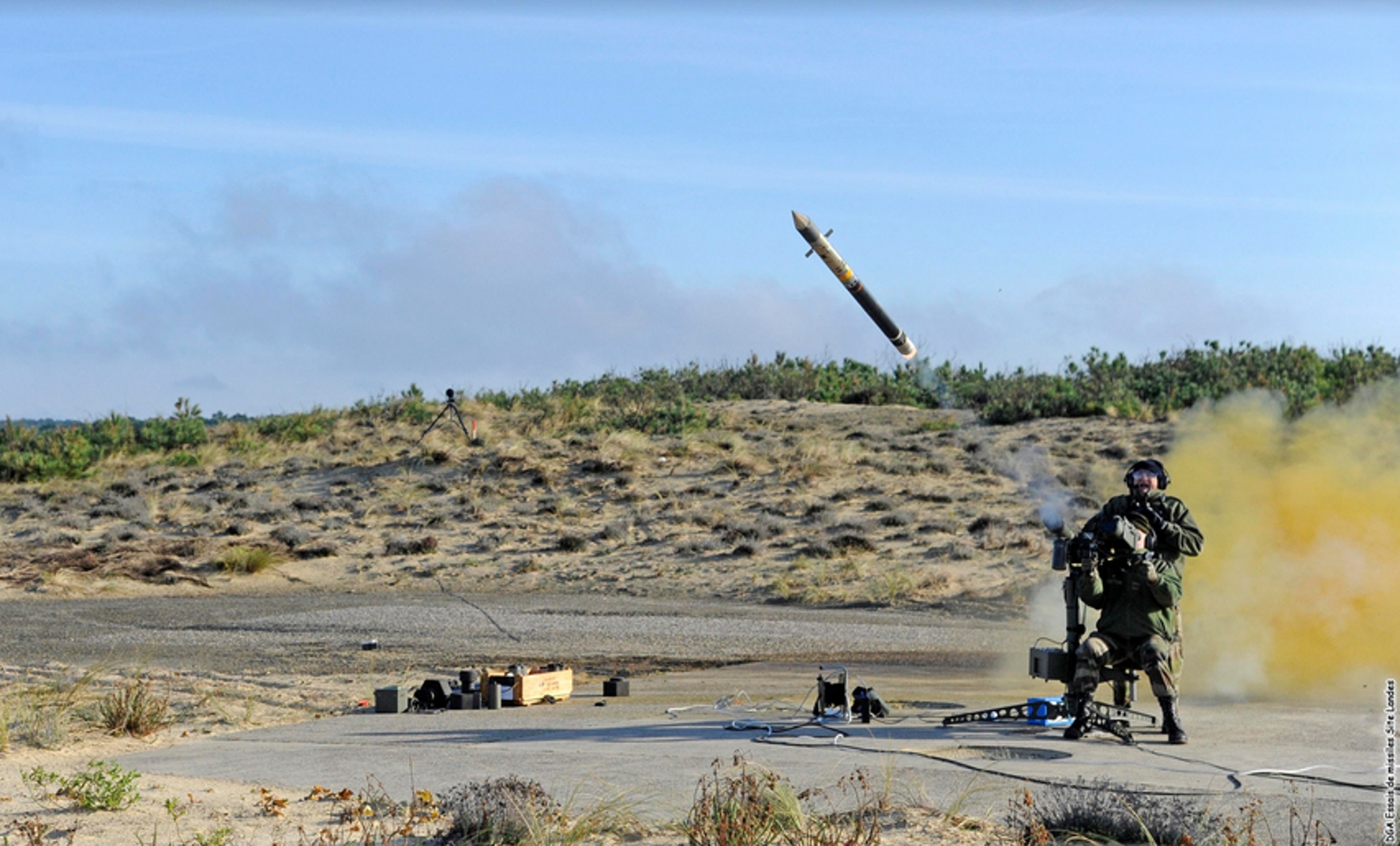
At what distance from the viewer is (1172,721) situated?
10711 millimetres

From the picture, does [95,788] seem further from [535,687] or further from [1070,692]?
[1070,692]

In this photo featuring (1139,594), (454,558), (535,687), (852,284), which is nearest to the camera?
(1139,594)

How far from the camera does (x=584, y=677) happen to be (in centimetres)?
1617

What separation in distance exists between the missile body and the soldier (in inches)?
307

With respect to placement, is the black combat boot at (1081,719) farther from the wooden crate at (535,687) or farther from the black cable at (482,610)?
the black cable at (482,610)

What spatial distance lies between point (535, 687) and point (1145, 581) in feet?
19.1

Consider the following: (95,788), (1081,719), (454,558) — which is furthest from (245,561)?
(1081,719)

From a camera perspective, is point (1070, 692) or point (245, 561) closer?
point (1070, 692)

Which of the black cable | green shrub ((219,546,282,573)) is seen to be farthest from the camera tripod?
the black cable

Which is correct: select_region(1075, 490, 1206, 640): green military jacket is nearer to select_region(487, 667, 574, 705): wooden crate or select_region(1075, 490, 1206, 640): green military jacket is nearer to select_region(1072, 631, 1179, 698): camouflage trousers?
select_region(1072, 631, 1179, 698): camouflage trousers

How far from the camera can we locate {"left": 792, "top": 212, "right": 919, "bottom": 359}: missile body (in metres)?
18.3

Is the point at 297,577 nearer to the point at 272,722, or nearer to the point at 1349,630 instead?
the point at 272,722

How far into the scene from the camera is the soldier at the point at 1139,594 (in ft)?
35.4

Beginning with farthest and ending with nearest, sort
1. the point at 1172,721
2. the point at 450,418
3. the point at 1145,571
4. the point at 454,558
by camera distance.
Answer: the point at 450,418 → the point at 454,558 → the point at 1145,571 → the point at 1172,721
